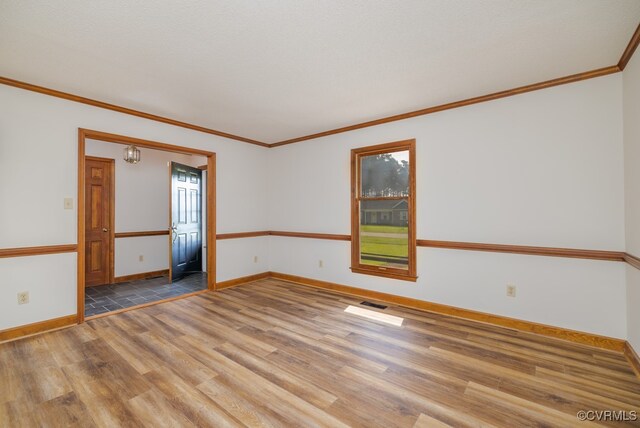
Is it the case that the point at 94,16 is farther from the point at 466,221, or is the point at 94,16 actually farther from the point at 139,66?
the point at 466,221

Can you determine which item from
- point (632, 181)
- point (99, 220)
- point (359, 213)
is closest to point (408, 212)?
point (359, 213)

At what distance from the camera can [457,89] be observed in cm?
296

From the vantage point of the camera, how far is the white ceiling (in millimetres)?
1799

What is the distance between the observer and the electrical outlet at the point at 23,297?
109 inches

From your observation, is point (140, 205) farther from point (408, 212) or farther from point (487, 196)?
point (487, 196)

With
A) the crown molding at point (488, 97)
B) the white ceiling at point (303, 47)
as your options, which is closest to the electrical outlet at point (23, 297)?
the white ceiling at point (303, 47)

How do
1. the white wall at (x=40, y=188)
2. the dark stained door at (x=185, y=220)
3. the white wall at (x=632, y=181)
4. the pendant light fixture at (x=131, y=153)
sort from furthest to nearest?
1. the dark stained door at (x=185, y=220)
2. the pendant light fixture at (x=131, y=153)
3. the white wall at (x=40, y=188)
4. the white wall at (x=632, y=181)

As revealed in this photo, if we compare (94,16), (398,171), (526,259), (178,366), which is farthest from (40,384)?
(526,259)

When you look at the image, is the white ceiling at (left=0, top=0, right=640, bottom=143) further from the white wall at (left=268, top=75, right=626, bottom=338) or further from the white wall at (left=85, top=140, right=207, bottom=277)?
the white wall at (left=85, top=140, right=207, bottom=277)

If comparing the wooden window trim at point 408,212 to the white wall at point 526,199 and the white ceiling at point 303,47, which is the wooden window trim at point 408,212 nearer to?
the white wall at point 526,199

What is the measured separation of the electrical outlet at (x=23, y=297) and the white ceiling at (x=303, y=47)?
2097 mm

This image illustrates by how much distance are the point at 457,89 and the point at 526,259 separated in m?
1.91

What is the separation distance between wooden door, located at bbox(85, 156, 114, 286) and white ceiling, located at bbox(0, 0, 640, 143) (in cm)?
210

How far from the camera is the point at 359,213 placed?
166 inches
